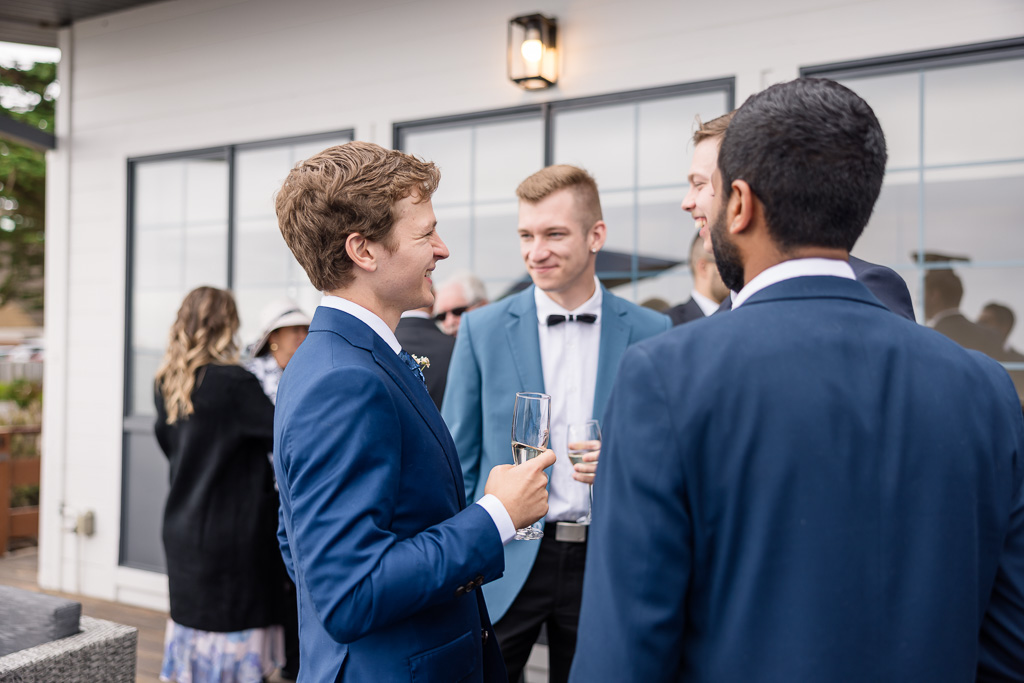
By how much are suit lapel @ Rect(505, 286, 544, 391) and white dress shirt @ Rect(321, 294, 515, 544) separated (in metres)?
0.89

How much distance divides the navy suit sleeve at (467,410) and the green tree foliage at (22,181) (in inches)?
380

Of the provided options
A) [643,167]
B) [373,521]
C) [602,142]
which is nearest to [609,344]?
[373,521]

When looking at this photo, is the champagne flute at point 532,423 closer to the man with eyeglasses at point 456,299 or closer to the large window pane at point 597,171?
the man with eyeglasses at point 456,299

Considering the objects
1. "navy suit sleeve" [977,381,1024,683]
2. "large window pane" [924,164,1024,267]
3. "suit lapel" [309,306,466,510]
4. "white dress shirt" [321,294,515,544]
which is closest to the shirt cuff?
"white dress shirt" [321,294,515,544]

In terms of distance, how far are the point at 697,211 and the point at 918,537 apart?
1.19m

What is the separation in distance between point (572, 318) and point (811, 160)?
146cm

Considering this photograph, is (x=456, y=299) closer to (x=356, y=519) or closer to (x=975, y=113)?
(x=975, y=113)

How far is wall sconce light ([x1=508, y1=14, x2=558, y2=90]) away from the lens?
3752mm

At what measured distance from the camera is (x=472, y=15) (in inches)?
160

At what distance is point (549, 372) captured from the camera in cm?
237

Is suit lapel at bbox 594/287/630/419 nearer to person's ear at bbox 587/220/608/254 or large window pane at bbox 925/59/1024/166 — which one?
person's ear at bbox 587/220/608/254

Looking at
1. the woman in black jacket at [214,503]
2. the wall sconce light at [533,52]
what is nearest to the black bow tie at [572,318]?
the woman in black jacket at [214,503]

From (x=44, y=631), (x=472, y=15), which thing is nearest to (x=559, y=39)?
(x=472, y=15)

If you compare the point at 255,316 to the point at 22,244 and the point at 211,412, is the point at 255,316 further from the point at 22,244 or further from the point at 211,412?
the point at 22,244
